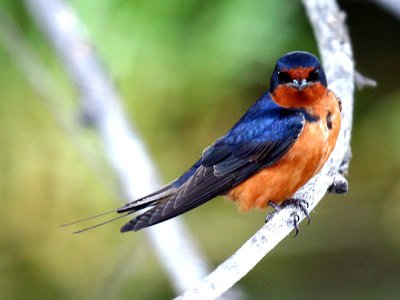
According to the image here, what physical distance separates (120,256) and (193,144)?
0.62 meters

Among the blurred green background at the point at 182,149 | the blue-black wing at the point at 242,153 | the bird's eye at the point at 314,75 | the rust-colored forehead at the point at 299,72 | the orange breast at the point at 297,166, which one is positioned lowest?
the orange breast at the point at 297,166

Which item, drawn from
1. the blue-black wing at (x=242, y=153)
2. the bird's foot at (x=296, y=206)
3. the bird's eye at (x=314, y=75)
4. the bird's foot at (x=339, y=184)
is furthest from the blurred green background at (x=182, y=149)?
the bird's foot at (x=339, y=184)

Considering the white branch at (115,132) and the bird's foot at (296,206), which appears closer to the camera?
the bird's foot at (296,206)

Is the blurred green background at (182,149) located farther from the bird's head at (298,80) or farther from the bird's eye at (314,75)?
the bird's eye at (314,75)

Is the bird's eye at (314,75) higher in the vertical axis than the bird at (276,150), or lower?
higher

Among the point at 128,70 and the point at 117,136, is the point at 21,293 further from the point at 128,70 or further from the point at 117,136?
the point at 117,136

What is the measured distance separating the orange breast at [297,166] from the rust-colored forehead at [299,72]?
0.34 feet

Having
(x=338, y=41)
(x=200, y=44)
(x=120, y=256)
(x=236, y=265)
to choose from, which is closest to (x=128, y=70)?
(x=200, y=44)

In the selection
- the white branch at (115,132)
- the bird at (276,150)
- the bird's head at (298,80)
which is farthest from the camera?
the bird's head at (298,80)

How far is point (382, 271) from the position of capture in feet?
17.2

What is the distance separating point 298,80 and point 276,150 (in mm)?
245

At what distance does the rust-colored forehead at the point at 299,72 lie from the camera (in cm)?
356

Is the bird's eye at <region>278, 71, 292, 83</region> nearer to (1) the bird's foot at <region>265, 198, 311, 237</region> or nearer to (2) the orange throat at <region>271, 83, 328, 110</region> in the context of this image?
(2) the orange throat at <region>271, 83, 328, 110</region>

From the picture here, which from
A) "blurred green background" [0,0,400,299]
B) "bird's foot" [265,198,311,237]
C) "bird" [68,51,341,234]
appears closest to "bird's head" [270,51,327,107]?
"bird" [68,51,341,234]
